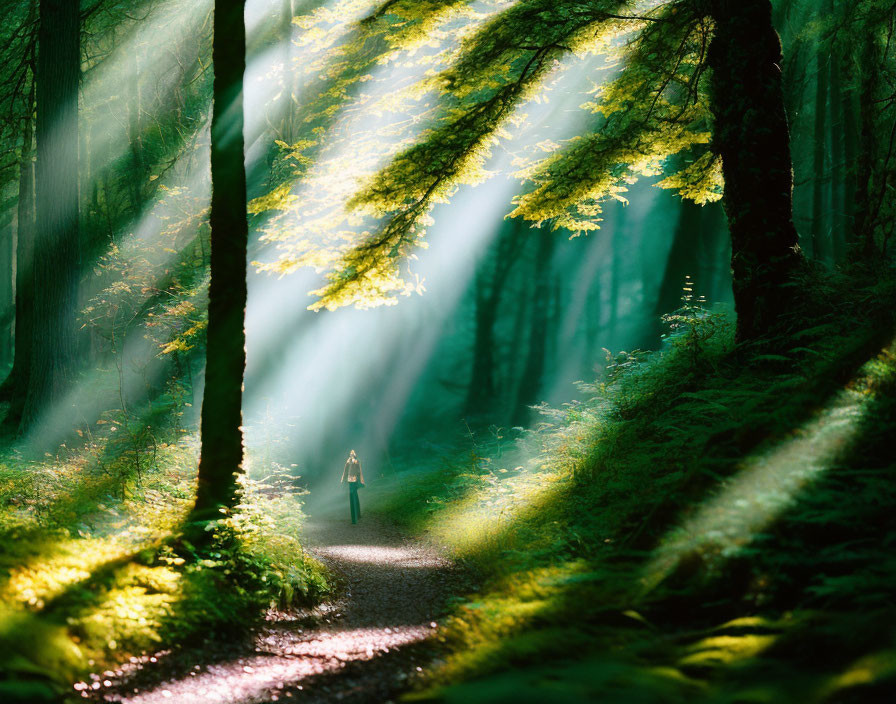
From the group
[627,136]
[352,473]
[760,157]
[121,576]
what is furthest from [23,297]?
[760,157]

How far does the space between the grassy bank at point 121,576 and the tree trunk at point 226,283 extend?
0.44 m

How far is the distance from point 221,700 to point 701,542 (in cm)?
311

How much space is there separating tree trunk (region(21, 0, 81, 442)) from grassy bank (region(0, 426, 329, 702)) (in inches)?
151

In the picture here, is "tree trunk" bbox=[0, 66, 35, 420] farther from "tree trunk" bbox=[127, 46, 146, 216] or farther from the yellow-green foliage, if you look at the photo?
the yellow-green foliage

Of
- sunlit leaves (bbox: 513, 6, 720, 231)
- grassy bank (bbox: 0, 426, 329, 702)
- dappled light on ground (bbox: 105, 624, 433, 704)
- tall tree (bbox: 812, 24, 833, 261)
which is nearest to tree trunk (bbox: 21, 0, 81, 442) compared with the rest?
grassy bank (bbox: 0, 426, 329, 702)

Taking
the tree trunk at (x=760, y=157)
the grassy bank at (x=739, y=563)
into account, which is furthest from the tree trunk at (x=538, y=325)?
the grassy bank at (x=739, y=563)

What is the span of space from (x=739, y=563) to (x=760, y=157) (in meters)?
5.20

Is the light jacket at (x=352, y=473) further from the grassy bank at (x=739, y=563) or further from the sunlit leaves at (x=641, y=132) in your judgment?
the sunlit leaves at (x=641, y=132)

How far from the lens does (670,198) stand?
1030 inches

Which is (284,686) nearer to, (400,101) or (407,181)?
(407,181)

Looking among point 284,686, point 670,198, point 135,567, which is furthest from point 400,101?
point 670,198

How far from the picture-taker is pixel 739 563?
2885mm

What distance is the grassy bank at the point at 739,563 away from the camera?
2029 mm

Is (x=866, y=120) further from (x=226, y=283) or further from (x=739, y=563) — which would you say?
(x=226, y=283)
